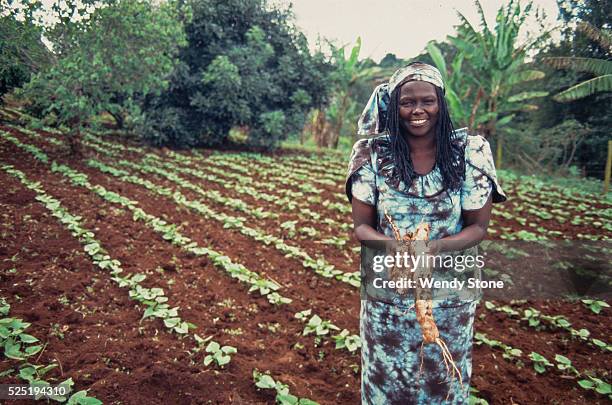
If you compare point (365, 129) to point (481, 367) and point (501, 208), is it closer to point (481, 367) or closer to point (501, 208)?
point (481, 367)

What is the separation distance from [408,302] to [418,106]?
0.74m

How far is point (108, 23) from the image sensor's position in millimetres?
7633

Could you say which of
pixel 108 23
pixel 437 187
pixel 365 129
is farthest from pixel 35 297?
pixel 108 23

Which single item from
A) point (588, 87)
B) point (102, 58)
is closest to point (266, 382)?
point (102, 58)

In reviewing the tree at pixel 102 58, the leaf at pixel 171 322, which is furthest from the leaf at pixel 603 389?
the tree at pixel 102 58

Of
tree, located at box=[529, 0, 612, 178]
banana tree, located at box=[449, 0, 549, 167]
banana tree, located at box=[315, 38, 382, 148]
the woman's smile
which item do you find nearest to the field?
the woman's smile

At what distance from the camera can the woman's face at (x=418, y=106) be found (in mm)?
1490

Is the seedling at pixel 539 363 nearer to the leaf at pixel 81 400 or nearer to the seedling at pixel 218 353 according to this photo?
the seedling at pixel 218 353

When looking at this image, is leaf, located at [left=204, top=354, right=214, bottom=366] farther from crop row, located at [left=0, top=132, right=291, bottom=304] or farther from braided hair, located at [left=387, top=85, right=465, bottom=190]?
braided hair, located at [left=387, top=85, right=465, bottom=190]

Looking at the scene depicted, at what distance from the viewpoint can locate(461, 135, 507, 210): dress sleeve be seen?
4.94ft

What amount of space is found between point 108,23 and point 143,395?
756 centimetres

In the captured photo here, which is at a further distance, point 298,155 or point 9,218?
point 298,155

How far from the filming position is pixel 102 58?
7.73m

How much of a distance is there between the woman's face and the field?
1.71 meters
